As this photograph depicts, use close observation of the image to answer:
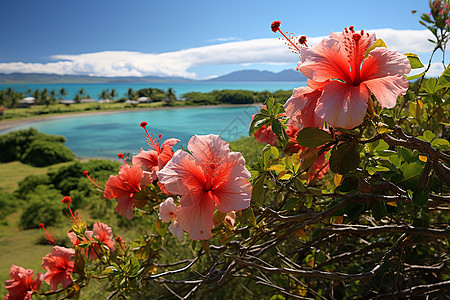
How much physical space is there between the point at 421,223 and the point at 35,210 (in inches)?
171

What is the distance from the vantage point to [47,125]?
48.9ft

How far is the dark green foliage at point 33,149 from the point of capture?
24.5 ft

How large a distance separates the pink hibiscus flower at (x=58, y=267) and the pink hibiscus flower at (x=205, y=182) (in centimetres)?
54

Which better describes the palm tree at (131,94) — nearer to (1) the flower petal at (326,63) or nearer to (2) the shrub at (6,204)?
(2) the shrub at (6,204)

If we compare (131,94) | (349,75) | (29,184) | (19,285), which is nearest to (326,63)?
(349,75)

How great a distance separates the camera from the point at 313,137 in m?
0.48

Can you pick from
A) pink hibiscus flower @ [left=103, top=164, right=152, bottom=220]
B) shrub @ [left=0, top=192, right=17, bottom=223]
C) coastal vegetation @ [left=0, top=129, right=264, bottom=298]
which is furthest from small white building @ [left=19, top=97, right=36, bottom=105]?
pink hibiscus flower @ [left=103, top=164, right=152, bottom=220]

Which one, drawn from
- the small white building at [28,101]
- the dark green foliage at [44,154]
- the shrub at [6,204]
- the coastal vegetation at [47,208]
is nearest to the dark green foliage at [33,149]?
the dark green foliage at [44,154]

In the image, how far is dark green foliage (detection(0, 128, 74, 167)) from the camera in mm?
7465

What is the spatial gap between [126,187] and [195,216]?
0.33m

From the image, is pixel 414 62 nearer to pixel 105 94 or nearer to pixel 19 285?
pixel 19 285

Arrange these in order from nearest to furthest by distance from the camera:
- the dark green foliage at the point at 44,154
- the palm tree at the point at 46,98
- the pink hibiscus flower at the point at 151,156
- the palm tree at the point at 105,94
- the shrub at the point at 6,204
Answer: the pink hibiscus flower at the point at 151,156 → the shrub at the point at 6,204 → the dark green foliage at the point at 44,154 → the palm tree at the point at 46,98 → the palm tree at the point at 105,94

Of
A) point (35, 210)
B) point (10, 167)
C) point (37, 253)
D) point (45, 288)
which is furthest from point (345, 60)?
point (10, 167)

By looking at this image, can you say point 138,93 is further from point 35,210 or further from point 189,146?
point 189,146
